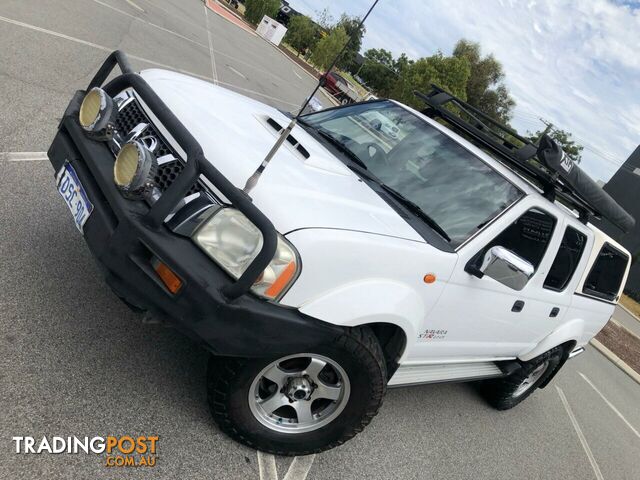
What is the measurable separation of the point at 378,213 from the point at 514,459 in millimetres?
2871

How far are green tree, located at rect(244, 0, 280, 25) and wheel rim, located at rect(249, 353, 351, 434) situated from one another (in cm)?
4253

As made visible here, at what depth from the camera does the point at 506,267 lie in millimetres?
2762

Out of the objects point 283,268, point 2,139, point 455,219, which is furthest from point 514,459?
point 2,139

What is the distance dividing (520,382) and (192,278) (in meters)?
3.55

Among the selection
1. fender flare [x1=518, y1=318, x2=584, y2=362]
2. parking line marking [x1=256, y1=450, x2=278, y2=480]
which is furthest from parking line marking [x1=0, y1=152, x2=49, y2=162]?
fender flare [x1=518, y1=318, x2=584, y2=362]

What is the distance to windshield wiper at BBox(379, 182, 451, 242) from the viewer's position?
3.13 meters

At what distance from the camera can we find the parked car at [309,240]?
2334 mm

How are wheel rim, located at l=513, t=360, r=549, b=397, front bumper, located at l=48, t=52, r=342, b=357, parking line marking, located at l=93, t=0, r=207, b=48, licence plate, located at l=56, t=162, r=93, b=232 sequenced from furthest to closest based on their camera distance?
parking line marking, located at l=93, t=0, r=207, b=48
wheel rim, located at l=513, t=360, r=549, b=397
licence plate, located at l=56, t=162, r=93, b=232
front bumper, located at l=48, t=52, r=342, b=357

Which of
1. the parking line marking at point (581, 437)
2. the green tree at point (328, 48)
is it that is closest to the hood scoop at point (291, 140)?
the parking line marking at point (581, 437)

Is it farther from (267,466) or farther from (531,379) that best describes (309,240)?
(531,379)

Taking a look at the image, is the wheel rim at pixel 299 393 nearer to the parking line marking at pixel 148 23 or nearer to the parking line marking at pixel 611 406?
the parking line marking at pixel 611 406

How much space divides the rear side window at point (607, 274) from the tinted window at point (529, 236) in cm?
106

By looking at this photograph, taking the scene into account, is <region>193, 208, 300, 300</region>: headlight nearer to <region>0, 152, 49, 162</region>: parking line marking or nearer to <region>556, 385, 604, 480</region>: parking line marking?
<region>0, 152, 49, 162</region>: parking line marking

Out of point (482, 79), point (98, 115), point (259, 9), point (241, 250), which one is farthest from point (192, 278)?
point (482, 79)
